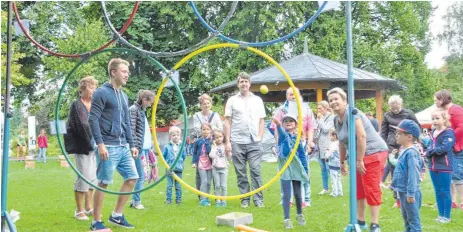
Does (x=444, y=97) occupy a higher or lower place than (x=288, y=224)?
higher

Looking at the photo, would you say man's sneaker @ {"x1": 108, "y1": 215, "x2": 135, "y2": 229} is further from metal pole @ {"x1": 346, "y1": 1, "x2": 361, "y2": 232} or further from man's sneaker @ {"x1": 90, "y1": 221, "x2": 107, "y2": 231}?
metal pole @ {"x1": 346, "y1": 1, "x2": 361, "y2": 232}

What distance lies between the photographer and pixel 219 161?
6984mm

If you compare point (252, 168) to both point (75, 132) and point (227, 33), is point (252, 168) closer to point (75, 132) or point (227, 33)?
point (75, 132)

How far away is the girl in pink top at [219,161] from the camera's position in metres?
6.99

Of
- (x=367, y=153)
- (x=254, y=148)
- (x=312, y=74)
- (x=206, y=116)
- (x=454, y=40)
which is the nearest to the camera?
(x=367, y=153)

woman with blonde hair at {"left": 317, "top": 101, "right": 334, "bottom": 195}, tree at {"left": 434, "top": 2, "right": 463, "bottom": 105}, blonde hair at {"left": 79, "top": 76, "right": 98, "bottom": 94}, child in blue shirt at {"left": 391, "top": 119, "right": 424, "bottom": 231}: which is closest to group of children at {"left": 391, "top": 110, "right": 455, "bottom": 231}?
child in blue shirt at {"left": 391, "top": 119, "right": 424, "bottom": 231}

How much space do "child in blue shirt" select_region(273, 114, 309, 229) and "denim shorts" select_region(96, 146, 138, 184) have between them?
59.1 inches

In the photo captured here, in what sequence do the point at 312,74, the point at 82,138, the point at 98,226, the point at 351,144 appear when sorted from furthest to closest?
the point at 312,74 → the point at 82,138 → the point at 98,226 → the point at 351,144

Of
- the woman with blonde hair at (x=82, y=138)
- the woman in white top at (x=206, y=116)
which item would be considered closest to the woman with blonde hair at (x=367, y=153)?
the woman in white top at (x=206, y=116)

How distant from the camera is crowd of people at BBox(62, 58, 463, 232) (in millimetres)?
4777

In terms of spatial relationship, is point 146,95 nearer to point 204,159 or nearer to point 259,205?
point 204,159

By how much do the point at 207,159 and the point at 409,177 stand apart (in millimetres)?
3194

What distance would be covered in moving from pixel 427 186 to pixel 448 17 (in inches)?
1397

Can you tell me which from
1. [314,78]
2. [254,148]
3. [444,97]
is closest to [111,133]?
[254,148]
